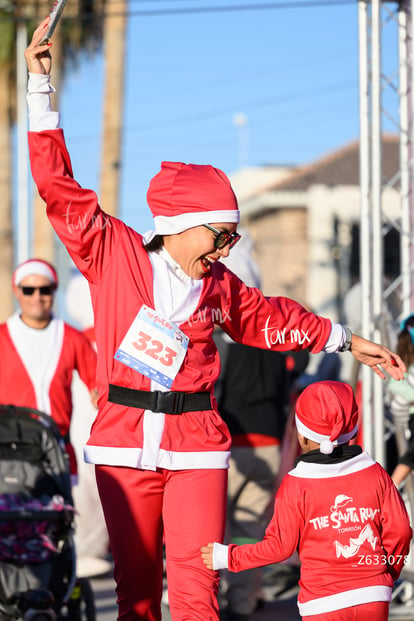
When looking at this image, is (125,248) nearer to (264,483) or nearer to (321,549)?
(321,549)

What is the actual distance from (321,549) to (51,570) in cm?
199

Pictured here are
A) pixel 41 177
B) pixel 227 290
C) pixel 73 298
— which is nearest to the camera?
pixel 41 177

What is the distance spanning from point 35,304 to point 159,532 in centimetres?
321

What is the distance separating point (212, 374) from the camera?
4121 millimetres

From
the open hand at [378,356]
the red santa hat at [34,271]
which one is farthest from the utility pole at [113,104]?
the open hand at [378,356]

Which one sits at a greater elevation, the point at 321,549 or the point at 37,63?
the point at 37,63

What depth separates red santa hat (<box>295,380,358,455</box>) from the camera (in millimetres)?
4266

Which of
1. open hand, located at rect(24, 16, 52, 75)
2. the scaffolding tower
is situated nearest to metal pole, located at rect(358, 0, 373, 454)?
the scaffolding tower

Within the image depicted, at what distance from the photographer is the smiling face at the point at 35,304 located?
7.02 m

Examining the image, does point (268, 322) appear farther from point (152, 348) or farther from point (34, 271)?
point (34, 271)

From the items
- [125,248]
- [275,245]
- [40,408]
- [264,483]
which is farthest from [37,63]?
[275,245]

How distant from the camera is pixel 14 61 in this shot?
2269 cm

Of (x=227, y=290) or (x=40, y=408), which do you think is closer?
(x=227, y=290)

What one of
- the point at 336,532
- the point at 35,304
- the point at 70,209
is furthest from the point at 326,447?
the point at 35,304
